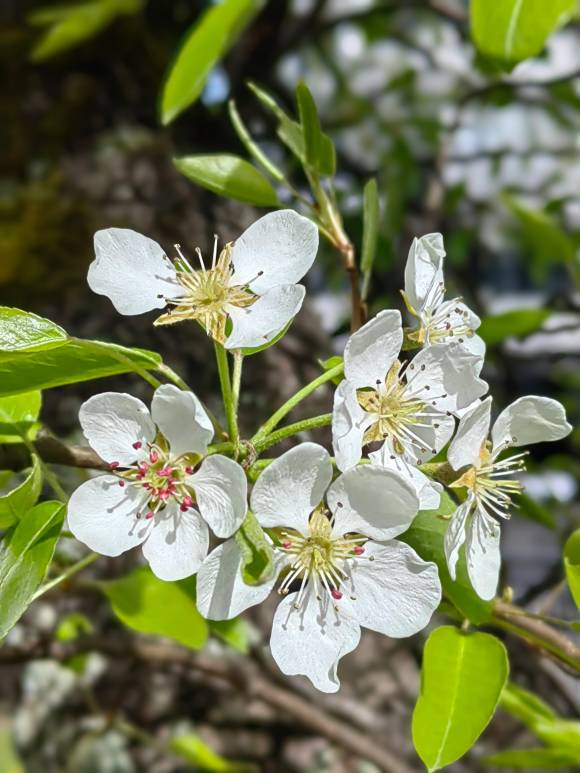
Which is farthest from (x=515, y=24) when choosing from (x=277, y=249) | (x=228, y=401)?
(x=228, y=401)

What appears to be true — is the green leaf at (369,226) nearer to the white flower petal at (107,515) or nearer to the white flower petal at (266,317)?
the white flower petal at (266,317)

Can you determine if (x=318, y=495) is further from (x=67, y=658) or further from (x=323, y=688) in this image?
(x=67, y=658)

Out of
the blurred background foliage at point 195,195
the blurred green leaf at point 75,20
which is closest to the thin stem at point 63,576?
the blurred background foliage at point 195,195

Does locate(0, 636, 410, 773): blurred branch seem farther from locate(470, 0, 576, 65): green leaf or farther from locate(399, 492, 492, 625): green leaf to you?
locate(470, 0, 576, 65): green leaf

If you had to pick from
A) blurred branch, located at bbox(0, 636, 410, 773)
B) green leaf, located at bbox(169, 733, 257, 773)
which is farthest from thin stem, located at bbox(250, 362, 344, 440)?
green leaf, located at bbox(169, 733, 257, 773)

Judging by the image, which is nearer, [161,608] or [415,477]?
[415,477]

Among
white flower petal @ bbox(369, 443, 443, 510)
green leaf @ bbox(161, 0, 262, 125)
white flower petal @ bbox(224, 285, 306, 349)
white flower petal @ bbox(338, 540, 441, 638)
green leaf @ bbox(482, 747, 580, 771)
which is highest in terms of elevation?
green leaf @ bbox(161, 0, 262, 125)

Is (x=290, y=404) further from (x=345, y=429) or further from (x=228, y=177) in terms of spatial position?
(x=228, y=177)
